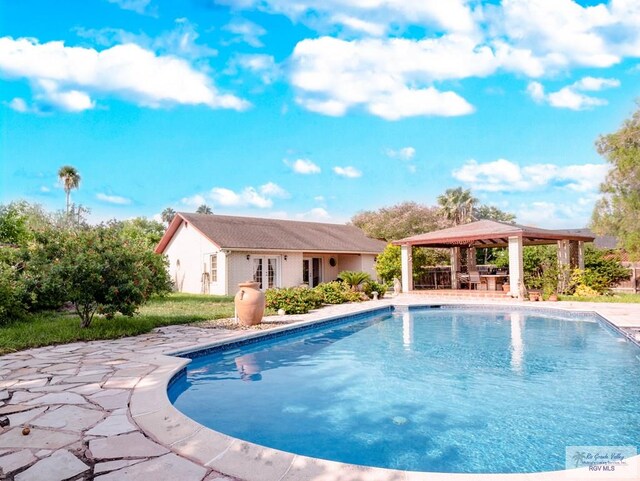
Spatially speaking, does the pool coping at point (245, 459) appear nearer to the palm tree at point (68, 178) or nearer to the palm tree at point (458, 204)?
the palm tree at point (458, 204)

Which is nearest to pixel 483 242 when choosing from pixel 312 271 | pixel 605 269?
pixel 605 269

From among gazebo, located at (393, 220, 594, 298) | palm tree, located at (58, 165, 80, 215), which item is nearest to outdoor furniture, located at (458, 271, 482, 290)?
gazebo, located at (393, 220, 594, 298)

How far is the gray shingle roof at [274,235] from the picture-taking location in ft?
73.7

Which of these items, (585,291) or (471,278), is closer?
(585,291)

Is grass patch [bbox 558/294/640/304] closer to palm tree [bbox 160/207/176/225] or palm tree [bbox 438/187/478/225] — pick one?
palm tree [bbox 438/187/478/225]

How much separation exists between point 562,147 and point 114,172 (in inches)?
1255

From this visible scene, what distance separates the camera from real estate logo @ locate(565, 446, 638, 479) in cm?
306

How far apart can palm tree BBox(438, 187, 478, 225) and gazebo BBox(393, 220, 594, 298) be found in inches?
637

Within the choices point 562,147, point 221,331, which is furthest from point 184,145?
point 562,147

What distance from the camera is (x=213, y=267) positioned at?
22578 millimetres

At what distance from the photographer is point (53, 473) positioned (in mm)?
3123

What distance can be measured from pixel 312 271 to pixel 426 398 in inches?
807

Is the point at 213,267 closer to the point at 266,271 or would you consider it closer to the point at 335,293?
the point at 266,271

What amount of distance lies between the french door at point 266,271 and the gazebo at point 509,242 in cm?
664
